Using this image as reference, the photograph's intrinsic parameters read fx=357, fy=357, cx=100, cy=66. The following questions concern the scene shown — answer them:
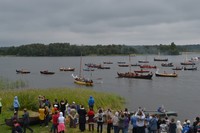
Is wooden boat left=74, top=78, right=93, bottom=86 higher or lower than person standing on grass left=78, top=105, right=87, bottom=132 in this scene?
lower

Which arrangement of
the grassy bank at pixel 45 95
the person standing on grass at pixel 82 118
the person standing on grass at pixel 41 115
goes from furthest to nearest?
1. the grassy bank at pixel 45 95
2. the person standing on grass at pixel 41 115
3. the person standing on grass at pixel 82 118

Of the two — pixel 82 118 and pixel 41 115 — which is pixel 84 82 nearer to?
pixel 41 115

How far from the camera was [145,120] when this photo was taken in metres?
21.4

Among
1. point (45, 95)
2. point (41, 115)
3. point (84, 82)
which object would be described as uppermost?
point (41, 115)

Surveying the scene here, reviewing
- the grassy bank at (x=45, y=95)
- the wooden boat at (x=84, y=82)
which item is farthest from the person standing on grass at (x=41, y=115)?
the wooden boat at (x=84, y=82)

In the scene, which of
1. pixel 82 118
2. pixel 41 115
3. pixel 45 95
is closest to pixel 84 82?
pixel 45 95

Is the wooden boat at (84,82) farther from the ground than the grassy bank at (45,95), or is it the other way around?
the grassy bank at (45,95)

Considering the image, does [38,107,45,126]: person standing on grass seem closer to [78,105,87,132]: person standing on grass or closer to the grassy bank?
the grassy bank

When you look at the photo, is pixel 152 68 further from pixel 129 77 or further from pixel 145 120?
pixel 145 120

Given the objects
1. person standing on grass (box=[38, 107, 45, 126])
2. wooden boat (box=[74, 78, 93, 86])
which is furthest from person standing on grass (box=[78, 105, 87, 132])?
wooden boat (box=[74, 78, 93, 86])

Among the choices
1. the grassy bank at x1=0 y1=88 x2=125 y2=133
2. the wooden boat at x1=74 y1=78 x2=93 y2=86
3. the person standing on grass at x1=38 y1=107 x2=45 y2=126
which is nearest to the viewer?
the person standing on grass at x1=38 y1=107 x2=45 y2=126

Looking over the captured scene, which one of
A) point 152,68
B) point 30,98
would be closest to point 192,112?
point 30,98

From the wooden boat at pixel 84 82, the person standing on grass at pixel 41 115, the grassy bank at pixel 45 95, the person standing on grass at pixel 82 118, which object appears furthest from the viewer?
the wooden boat at pixel 84 82

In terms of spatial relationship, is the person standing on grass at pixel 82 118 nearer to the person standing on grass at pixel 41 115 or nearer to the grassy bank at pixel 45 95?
the grassy bank at pixel 45 95
